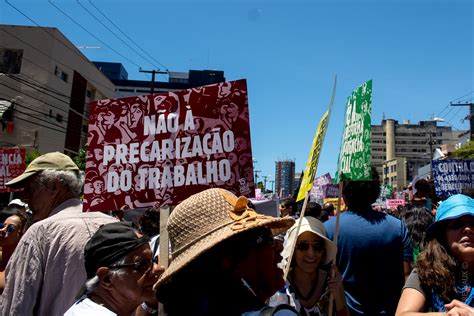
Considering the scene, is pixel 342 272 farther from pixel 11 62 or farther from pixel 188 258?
pixel 11 62

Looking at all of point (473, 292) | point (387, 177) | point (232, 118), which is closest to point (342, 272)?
point (473, 292)

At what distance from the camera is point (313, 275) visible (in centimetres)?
337

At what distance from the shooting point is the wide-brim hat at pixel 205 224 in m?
1.75

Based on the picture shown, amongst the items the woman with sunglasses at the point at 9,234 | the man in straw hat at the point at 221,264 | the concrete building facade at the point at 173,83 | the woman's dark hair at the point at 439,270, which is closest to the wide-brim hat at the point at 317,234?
the woman's dark hair at the point at 439,270

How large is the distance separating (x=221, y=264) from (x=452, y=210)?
1521 mm

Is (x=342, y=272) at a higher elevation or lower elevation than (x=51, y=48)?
lower

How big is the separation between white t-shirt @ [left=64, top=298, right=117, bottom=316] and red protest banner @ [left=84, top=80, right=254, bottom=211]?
147 centimetres

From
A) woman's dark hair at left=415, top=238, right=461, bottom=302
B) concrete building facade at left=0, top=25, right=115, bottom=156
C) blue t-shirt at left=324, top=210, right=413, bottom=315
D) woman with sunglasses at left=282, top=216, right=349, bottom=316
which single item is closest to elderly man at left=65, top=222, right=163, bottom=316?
woman with sunglasses at left=282, top=216, right=349, bottom=316

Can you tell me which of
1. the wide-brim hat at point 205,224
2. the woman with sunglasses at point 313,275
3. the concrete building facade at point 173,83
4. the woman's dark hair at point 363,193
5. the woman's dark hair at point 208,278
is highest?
the concrete building facade at point 173,83

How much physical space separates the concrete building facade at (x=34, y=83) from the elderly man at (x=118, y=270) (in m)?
33.3

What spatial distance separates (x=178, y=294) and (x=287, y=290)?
170 cm

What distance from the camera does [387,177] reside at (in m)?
118

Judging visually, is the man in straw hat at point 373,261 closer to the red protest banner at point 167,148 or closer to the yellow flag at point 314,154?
the yellow flag at point 314,154

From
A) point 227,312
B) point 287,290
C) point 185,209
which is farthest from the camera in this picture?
point 287,290
